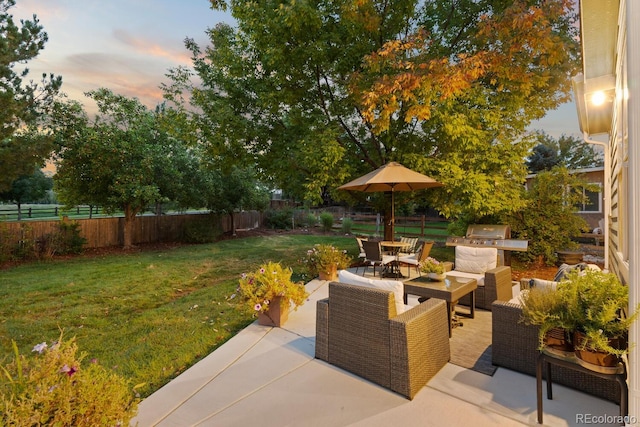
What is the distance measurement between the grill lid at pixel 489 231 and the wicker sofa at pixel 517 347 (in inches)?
224

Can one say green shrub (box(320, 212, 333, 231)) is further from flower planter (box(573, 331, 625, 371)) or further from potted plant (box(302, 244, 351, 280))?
flower planter (box(573, 331, 625, 371))

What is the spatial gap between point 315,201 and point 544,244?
5989mm

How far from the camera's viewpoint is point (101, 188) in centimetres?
1137

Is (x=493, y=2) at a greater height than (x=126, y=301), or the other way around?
(x=493, y=2)

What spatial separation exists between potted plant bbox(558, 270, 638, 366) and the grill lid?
6300 millimetres

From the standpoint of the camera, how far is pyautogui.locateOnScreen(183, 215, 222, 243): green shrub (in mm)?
14383

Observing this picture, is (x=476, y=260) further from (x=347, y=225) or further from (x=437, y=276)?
(x=347, y=225)

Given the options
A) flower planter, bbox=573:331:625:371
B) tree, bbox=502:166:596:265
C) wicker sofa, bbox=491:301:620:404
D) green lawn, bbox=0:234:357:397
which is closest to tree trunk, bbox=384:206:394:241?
green lawn, bbox=0:234:357:397

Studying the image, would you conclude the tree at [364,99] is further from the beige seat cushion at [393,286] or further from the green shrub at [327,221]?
the green shrub at [327,221]

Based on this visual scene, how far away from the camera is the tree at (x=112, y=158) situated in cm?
1048

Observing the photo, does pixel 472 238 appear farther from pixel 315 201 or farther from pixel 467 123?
pixel 315 201

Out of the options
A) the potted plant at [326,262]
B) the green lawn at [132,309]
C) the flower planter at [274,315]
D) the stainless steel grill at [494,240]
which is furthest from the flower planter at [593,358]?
the stainless steel grill at [494,240]

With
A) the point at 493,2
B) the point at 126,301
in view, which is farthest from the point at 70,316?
the point at 493,2

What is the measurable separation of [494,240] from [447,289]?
16.5ft
